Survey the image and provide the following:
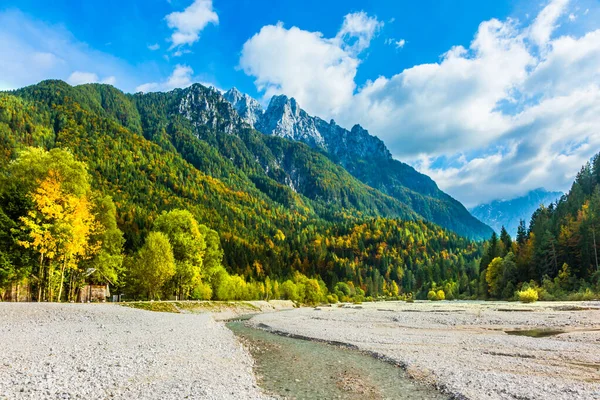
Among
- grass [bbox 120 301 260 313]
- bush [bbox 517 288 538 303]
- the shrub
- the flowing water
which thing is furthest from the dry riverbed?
the shrub

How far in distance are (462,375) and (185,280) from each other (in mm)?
57054

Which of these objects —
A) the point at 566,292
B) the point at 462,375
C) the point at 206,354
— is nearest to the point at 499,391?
the point at 462,375

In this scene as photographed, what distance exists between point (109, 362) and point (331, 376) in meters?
10.6

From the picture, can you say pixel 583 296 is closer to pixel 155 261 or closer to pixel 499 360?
pixel 499 360

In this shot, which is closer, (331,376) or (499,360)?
(331,376)

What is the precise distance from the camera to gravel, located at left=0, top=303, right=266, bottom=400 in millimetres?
11641

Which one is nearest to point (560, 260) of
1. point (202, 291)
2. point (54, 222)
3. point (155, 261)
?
point (202, 291)

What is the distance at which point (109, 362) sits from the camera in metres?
15.6

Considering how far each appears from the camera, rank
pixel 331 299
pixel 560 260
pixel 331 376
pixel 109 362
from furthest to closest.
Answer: pixel 331 299
pixel 560 260
pixel 331 376
pixel 109 362

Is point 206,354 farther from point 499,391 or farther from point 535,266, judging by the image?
point 535,266

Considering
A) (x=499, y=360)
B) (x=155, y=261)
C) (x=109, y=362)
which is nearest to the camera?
(x=109, y=362)

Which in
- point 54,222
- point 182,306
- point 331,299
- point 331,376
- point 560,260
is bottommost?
point 331,299

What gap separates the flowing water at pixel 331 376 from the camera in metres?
15.1

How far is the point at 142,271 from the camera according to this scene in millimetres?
59656
